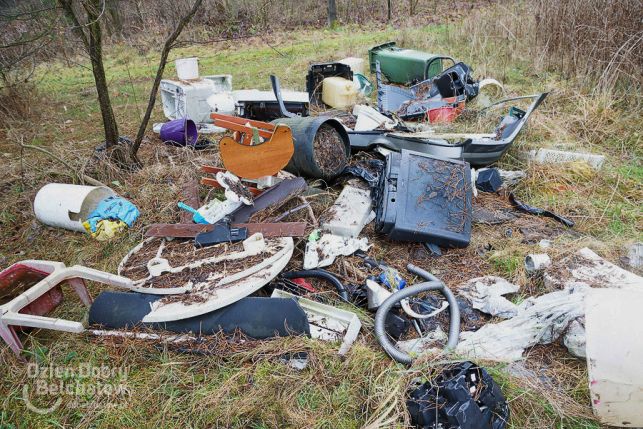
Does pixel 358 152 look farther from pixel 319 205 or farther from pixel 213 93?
pixel 213 93

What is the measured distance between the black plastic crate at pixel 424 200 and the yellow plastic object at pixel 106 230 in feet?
6.73

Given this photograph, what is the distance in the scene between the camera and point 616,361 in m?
1.67

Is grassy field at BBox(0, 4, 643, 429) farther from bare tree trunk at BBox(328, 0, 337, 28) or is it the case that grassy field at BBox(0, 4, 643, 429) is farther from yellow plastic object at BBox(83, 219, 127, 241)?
bare tree trunk at BBox(328, 0, 337, 28)

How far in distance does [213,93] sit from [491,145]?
11.3ft

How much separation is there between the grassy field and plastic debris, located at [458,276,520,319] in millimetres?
93

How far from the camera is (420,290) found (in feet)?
7.73

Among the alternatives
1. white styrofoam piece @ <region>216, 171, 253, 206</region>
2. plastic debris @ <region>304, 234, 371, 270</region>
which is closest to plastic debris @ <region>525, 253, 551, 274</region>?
plastic debris @ <region>304, 234, 371, 270</region>

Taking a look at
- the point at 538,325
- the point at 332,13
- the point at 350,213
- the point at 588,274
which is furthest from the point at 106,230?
the point at 332,13

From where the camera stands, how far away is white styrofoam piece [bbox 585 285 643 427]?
1643 millimetres

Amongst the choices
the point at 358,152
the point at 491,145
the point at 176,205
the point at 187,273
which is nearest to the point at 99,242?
the point at 176,205

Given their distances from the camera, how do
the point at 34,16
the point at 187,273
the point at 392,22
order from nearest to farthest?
1. the point at 187,273
2. the point at 34,16
3. the point at 392,22

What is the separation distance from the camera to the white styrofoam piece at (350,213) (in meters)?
3.02

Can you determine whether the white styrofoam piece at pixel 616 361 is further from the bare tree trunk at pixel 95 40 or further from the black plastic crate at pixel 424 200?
the bare tree trunk at pixel 95 40

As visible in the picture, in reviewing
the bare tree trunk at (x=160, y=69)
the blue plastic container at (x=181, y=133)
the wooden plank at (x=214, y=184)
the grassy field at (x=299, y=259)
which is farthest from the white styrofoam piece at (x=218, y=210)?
the blue plastic container at (x=181, y=133)
